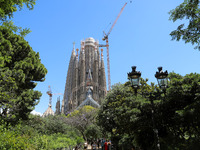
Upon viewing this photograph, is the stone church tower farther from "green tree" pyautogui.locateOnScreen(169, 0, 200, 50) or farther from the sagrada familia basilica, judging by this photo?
"green tree" pyautogui.locateOnScreen(169, 0, 200, 50)

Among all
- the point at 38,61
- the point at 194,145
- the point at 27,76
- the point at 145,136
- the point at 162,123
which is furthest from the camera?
the point at 38,61

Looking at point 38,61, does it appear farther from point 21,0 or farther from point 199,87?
point 199,87

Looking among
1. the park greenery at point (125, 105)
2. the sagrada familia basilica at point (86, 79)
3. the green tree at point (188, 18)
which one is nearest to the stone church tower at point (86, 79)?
the sagrada familia basilica at point (86, 79)

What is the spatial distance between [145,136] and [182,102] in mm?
4000

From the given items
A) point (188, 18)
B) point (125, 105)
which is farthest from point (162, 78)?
point (125, 105)

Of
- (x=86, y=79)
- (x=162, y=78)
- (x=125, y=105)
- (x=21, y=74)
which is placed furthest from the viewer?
(x=86, y=79)

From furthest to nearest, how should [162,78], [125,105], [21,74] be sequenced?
[125,105] < [21,74] < [162,78]

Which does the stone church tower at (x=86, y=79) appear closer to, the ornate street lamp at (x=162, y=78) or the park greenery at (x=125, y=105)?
the park greenery at (x=125, y=105)

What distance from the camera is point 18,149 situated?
20.1 feet

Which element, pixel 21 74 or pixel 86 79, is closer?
pixel 21 74

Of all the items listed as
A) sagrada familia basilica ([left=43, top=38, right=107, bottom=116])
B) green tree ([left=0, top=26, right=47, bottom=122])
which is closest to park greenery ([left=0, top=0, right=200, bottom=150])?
green tree ([left=0, top=26, right=47, bottom=122])

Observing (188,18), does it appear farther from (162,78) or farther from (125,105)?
(125,105)

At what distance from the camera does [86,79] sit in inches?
2731

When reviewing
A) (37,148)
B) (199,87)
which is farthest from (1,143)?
(199,87)
